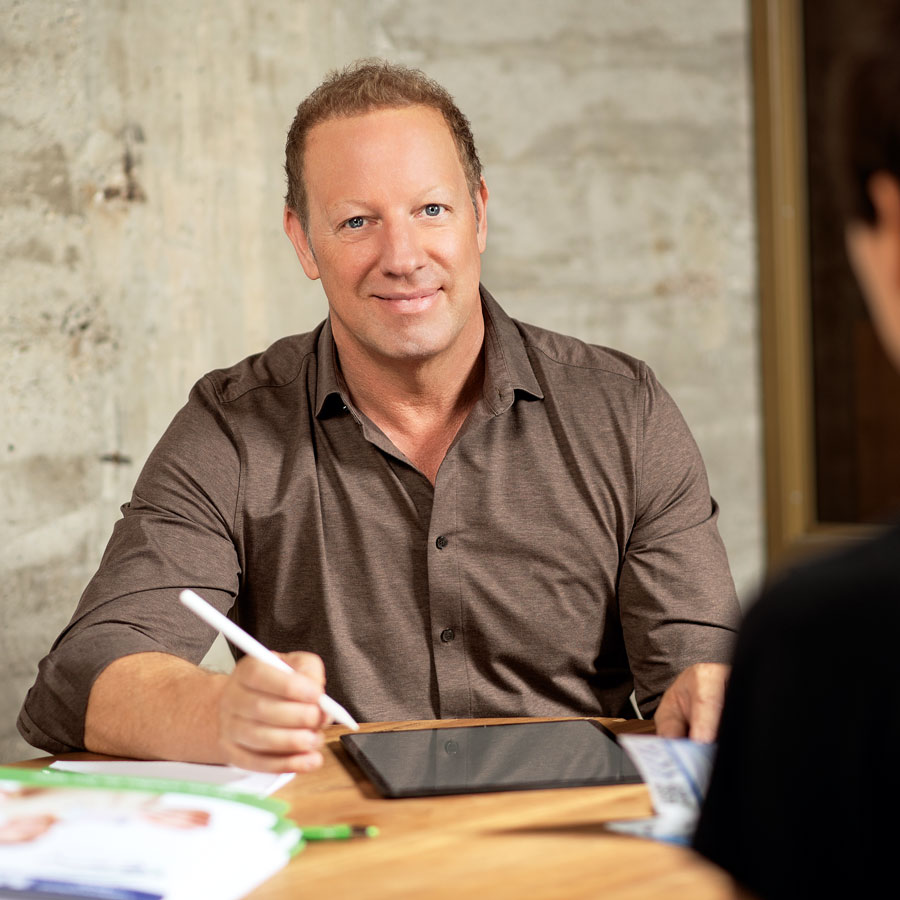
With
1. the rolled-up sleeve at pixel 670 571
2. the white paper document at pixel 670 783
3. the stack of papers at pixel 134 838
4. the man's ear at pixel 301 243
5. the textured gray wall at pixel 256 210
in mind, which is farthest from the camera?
the textured gray wall at pixel 256 210

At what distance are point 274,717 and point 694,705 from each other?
16.0 inches

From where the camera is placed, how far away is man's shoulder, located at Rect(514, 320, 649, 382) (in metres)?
1.68

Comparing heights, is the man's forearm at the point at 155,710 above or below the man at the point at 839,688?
below

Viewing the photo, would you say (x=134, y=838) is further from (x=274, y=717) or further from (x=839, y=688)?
(x=839, y=688)

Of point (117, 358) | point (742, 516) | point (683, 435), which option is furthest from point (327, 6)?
point (742, 516)

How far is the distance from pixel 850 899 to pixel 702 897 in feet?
1.10

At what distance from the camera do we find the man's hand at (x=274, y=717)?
983mm

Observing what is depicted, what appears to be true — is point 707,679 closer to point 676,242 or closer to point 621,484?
point 621,484

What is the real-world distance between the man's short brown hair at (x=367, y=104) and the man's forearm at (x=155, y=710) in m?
0.80

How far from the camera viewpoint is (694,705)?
1105 mm

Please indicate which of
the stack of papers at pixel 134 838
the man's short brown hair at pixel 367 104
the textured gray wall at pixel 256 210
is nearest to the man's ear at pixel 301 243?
the man's short brown hair at pixel 367 104

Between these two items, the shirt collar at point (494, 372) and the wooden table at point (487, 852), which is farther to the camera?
the shirt collar at point (494, 372)

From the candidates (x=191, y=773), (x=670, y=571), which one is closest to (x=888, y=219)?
(x=191, y=773)

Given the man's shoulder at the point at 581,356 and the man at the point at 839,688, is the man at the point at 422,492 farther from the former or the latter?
the man at the point at 839,688
